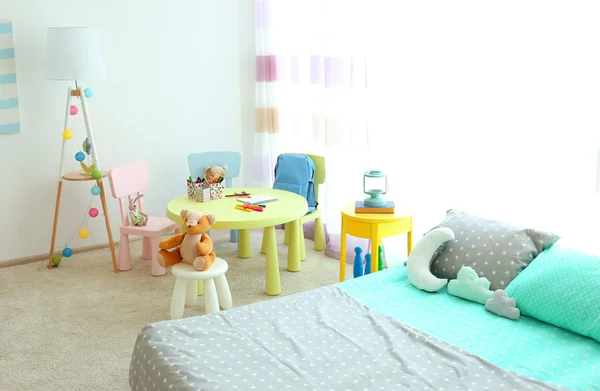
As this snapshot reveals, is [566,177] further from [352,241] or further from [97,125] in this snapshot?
[97,125]

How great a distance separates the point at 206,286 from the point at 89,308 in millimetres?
756

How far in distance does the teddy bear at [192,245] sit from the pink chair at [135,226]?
762 mm

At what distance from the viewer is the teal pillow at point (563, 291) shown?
7.29ft

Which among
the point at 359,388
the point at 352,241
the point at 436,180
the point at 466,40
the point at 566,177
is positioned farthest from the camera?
the point at 352,241

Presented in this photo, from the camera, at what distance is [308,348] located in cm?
217

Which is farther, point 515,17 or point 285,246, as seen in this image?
point 285,246

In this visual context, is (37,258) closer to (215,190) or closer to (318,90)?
(215,190)

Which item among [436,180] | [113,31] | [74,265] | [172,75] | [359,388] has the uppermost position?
[113,31]

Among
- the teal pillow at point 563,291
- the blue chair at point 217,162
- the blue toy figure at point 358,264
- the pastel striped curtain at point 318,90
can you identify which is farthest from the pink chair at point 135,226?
the teal pillow at point 563,291

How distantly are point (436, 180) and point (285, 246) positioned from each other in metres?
1.31

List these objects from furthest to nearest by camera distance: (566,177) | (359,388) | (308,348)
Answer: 1. (566,177)
2. (308,348)
3. (359,388)

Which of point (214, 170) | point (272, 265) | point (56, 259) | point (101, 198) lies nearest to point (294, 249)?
point (272, 265)

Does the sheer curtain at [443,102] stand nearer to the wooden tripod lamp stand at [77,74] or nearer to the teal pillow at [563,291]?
the teal pillow at [563,291]

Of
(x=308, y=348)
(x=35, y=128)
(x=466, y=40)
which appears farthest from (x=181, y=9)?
(x=308, y=348)
